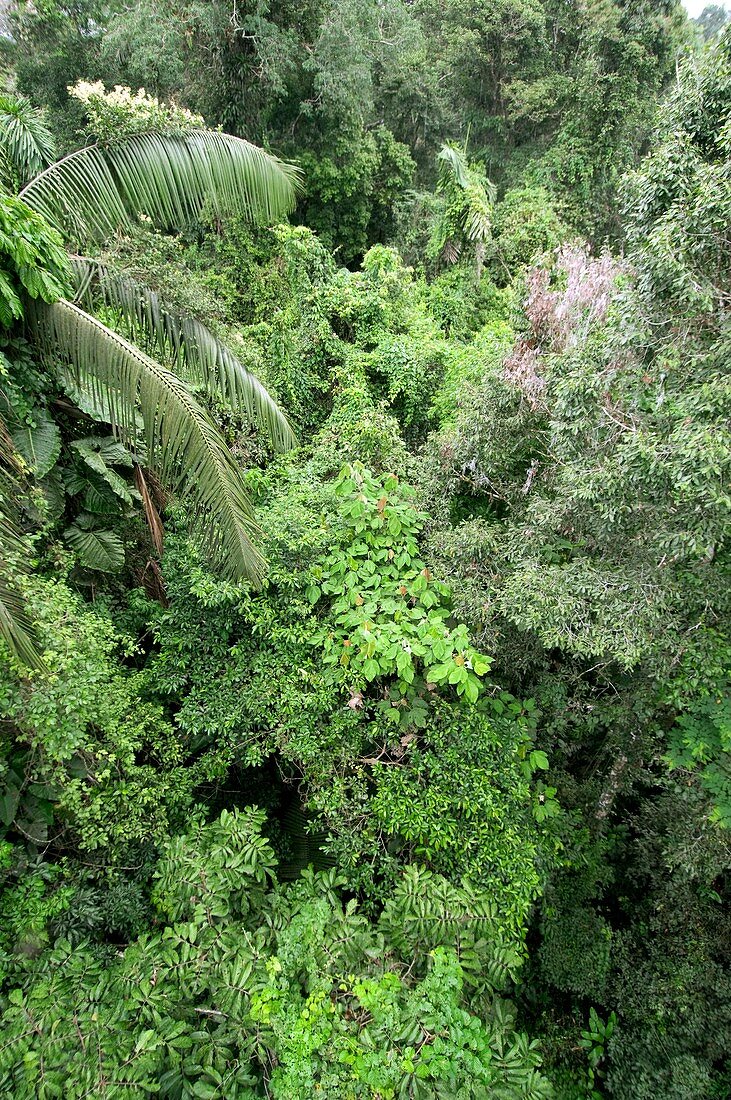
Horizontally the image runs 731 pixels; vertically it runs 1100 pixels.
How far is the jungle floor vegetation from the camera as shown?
9.94 ft

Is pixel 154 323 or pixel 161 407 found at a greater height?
pixel 154 323

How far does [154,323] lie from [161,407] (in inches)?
35.9

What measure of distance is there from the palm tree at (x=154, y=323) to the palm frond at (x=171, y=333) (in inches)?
0.4

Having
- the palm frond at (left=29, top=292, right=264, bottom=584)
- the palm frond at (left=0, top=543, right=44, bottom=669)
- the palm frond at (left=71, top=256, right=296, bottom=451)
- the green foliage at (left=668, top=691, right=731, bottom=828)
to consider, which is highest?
the palm frond at (left=71, top=256, right=296, bottom=451)

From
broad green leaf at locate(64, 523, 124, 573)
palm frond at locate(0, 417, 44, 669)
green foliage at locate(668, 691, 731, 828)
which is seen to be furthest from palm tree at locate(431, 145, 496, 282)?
palm frond at locate(0, 417, 44, 669)

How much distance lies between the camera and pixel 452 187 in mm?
11648

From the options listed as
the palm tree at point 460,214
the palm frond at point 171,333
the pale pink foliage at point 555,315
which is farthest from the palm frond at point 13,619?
the palm tree at point 460,214

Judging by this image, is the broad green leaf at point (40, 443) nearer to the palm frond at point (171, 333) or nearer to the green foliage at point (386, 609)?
the palm frond at point (171, 333)

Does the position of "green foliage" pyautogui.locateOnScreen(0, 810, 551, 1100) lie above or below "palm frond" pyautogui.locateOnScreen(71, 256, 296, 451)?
below

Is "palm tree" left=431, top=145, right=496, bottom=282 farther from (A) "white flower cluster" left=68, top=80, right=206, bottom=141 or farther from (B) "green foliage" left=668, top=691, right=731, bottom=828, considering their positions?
(B) "green foliage" left=668, top=691, right=731, bottom=828

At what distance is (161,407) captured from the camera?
158 inches

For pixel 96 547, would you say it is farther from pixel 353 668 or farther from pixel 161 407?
pixel 353 668

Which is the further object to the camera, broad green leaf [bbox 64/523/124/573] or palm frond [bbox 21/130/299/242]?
broad green leaf [bbox 64/523/124/573]

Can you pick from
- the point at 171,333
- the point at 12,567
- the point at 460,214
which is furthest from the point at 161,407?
the point at 460,214
